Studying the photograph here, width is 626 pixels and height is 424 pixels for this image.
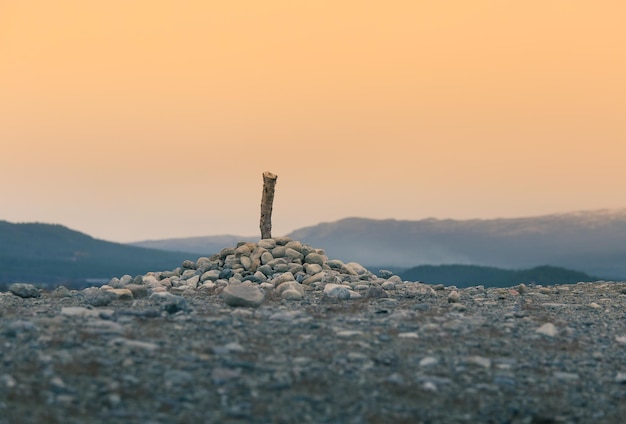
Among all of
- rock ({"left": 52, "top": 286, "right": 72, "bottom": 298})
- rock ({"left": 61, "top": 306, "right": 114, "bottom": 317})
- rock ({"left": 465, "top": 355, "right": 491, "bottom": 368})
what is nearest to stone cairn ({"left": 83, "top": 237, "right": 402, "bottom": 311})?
rock ({"left": 52, "top": 286, "right": 72, "bottom": 298})

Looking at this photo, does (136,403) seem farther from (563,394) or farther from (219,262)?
(219,262)

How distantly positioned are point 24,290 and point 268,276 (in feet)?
26.9

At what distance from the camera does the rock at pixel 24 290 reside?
2653cm

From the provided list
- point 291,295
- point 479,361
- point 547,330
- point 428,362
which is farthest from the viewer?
point 291,295

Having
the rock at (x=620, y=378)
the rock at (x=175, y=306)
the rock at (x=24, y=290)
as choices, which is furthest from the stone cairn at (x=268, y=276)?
the rock at (x=620, y=378)

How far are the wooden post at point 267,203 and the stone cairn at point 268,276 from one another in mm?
1223

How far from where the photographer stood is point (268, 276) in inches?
1112

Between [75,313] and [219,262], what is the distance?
12.5 meters

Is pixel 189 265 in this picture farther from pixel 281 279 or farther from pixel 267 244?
pixel 281 279

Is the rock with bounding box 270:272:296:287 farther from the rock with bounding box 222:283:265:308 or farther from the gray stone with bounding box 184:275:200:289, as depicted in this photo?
the rock with bounding box 222:283:265:308

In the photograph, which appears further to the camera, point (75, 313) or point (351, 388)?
point (75, 313)

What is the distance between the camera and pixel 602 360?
54.8ft

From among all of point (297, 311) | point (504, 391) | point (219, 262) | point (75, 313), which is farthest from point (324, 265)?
point (504, 391)

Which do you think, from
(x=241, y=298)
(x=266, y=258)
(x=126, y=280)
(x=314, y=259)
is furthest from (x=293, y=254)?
(x=241, y=298)
